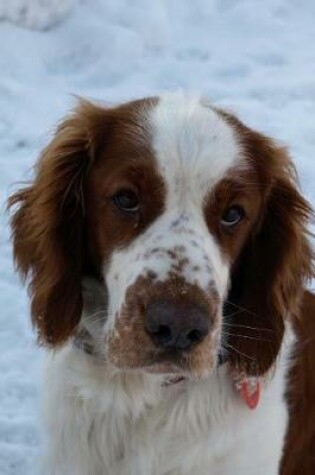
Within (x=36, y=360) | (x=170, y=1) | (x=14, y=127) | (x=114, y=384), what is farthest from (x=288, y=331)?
(x=170, y=1)

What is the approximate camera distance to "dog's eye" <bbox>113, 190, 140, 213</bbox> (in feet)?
10.3

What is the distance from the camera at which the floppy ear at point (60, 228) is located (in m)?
3.34

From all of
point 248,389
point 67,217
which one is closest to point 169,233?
point 67,217

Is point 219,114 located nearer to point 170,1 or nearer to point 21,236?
point 21,236

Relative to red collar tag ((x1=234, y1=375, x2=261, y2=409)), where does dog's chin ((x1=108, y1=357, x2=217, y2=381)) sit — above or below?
above

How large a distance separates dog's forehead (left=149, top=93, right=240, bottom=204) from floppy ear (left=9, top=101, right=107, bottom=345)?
24 centimetres

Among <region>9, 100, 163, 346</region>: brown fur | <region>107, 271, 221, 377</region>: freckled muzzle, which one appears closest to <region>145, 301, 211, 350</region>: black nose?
<region>107, 271, 221, 377</region>: freckled muzzle

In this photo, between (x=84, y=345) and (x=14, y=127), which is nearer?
(x=84, y=345)

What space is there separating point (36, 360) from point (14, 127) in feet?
6.13

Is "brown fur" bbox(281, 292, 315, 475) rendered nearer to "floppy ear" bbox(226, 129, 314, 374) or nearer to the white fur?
the white fur

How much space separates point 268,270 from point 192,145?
533mm

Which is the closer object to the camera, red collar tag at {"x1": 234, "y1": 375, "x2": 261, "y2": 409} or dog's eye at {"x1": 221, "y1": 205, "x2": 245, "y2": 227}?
dog's eye at {"x1": 221, "y1": 205, "x2": 245, "y2": 227}

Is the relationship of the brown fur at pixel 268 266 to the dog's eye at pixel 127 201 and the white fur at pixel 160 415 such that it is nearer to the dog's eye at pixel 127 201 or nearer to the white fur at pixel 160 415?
the white fur at pixel 160 415

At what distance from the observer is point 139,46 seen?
708cm
